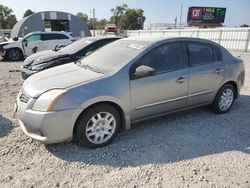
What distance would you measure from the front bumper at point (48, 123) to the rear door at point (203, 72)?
2.20 metres

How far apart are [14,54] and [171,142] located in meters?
11.9

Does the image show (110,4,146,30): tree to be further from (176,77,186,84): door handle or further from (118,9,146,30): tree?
(176,77,186,84): door handle

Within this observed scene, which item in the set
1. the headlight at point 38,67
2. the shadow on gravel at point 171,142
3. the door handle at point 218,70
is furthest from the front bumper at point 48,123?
the headlight at point 38,67

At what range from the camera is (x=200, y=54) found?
443 centimetres

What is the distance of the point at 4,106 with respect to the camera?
518cm

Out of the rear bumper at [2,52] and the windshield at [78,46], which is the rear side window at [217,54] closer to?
the windshield at [78,46]

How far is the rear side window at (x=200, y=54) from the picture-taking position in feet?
14.1

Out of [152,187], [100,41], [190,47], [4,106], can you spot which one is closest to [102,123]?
[152,187]

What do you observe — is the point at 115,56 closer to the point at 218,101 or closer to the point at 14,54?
the point at 218,101

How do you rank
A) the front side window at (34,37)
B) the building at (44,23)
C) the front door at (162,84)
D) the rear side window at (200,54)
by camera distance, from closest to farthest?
the front door at (162,84) < the rear side window at (200,54) < the front side window at (34,37) < the building at (44,23)

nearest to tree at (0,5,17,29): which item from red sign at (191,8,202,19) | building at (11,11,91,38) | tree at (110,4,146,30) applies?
tree at (110,4,146,30)

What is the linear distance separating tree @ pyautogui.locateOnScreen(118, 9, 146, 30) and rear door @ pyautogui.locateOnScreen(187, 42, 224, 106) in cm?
6408

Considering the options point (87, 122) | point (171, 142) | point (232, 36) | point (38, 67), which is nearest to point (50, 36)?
point (38, 67)

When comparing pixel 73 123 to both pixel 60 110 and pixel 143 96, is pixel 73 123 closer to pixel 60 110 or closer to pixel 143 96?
pixel 60 110
